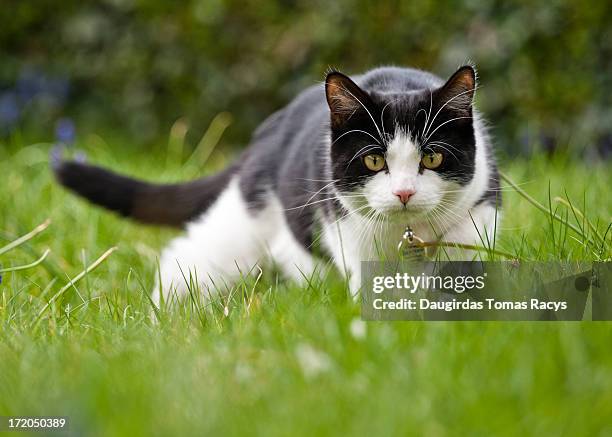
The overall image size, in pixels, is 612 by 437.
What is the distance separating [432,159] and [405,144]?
0.28 ft

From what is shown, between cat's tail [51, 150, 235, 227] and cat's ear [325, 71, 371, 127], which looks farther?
cat's tail [51, 150, 235, 227]

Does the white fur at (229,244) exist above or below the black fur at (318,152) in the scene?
below

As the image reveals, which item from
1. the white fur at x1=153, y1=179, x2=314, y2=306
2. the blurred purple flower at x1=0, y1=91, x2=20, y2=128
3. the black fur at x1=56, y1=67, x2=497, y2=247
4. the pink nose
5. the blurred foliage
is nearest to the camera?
the pink nose

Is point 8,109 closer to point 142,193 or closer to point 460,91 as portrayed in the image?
point 142,193

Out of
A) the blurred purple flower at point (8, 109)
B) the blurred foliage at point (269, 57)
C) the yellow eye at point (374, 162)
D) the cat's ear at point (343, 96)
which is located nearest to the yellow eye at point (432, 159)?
the yellow eye at point (374, 162)

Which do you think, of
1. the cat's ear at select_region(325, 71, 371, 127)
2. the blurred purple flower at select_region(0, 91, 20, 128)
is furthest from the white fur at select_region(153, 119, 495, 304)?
the blurred purple flower at select_region(0, 91, 20, 128)

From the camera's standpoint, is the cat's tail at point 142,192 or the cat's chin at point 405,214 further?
the cat's tail at point 142,192

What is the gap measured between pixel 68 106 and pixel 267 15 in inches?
59.6

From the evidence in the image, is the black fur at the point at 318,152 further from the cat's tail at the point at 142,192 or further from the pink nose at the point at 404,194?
the pink nose at the point at 404,194

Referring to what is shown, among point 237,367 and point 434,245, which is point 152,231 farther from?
point 237,367

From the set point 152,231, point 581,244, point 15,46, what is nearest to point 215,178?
point 152,231

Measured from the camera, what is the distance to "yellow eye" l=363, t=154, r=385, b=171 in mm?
2127

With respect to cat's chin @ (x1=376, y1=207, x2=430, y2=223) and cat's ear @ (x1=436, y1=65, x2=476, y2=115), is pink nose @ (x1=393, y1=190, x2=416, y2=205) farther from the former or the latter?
cat's ear @ (x1=436, y1=65, x2=476, y2=115)

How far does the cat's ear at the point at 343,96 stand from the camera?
83.5 inches
